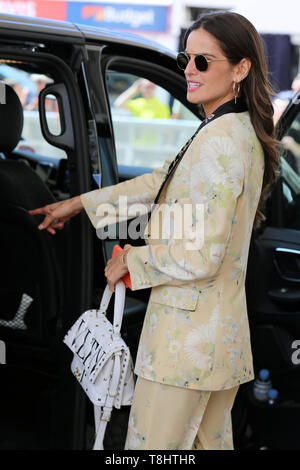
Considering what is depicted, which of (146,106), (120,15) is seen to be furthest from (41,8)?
(146,106)

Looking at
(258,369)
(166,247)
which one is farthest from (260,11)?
(166,247)

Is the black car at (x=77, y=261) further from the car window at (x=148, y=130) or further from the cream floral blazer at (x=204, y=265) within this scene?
the car window at (x=148, y=130)

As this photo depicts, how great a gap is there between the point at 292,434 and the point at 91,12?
1117 centimetres

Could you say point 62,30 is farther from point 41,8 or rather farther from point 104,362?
point 41,8

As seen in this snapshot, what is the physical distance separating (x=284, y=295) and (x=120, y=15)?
11.0m

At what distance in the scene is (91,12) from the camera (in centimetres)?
1270

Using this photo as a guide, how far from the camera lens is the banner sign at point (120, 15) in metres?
12.5

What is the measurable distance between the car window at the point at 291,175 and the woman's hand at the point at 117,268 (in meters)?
0.99

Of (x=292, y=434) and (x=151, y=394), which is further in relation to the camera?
(x=292, y=434)

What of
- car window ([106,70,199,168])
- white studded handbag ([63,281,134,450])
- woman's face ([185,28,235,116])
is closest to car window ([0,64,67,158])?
woman's face ([185,28,235,116])

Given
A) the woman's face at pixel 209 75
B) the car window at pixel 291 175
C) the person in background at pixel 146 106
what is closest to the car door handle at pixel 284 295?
the car window at pixel 291 175

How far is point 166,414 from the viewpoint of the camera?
6.12 ft

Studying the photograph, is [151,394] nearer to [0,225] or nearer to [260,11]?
[0,225]

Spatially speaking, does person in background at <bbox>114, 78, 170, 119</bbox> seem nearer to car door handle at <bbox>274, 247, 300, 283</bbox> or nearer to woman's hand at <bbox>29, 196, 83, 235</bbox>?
car door handle at <bbox>274, 247, 300, 283</bbox>
